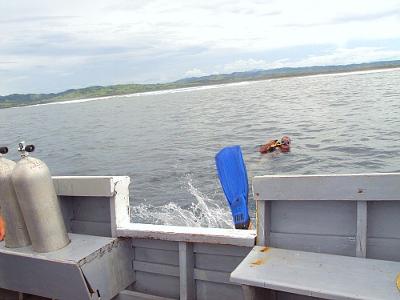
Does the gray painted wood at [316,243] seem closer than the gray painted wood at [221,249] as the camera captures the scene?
Yes

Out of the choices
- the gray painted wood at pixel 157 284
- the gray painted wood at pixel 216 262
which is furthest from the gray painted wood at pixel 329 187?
the gray painted wood at pixel 157 284

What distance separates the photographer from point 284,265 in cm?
332

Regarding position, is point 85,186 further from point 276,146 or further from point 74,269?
point 276,146

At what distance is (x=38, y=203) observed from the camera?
394 cm

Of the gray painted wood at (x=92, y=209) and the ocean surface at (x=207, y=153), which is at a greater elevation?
the gray painted wood at (x=92, y=209)

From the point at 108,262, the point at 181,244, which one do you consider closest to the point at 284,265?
the point at 181,244

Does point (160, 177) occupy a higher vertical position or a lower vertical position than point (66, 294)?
lower

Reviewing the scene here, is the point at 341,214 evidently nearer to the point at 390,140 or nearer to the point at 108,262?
the point at 108,262

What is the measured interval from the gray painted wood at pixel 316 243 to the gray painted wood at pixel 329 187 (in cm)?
35

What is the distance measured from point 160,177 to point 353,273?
13.1 metres

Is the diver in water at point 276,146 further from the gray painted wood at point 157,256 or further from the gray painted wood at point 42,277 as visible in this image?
the gray painted wood at point 42,277

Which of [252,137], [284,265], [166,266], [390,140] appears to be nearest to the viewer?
[284,265]

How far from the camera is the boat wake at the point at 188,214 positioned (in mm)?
10281

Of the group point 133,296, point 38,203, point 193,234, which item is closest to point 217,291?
point 193,234
